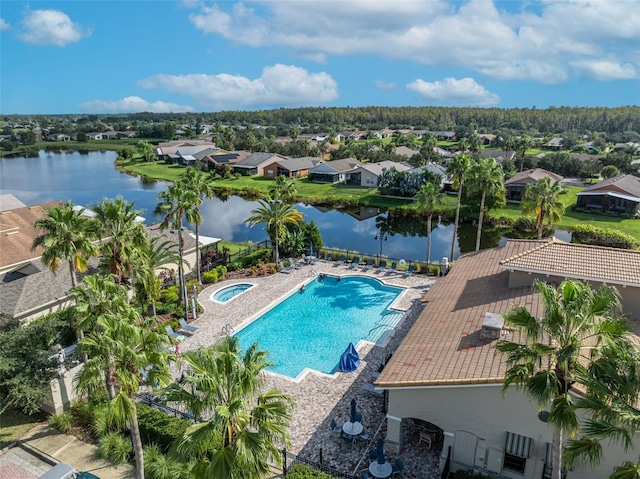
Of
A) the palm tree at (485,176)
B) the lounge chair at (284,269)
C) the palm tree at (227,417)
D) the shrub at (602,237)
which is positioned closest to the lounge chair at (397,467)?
the palm tree at (227,417)

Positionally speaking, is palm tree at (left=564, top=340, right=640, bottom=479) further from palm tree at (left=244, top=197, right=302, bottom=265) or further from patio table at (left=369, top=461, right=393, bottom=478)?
palm tree at (left=244, top=197, right=302, bottom=265)

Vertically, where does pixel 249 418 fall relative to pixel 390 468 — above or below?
above

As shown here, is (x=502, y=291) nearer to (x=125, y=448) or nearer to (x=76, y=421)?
(x=125, y=448)

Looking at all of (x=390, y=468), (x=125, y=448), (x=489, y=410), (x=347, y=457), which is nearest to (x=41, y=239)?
(x=125, y=448)

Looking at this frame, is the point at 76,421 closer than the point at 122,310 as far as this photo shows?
No

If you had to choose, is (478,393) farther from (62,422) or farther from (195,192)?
(195,192)

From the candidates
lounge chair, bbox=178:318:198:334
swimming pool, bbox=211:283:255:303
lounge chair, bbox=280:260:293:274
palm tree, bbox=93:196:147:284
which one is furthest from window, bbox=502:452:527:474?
lounge chair, bbox=280:260:293:274
